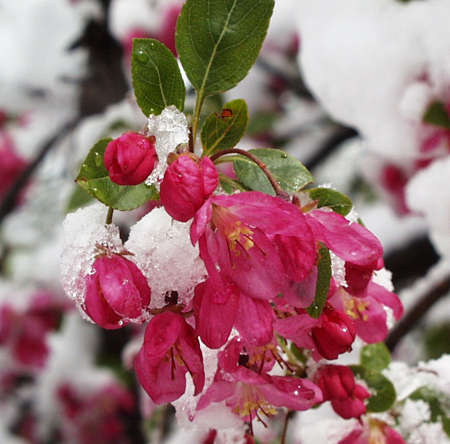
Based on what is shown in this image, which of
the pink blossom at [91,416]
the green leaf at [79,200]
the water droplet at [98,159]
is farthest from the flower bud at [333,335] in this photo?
Answer: the pink blossom at [91,416]

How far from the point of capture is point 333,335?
0.48 meters

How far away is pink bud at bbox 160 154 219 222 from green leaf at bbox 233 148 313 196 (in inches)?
4.2

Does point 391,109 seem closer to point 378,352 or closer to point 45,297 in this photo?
point 378,352

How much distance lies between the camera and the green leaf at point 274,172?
1.77 feet

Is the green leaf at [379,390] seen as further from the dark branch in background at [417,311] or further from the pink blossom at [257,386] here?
the dark branch in background at [417,311]

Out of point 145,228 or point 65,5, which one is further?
point 65,5

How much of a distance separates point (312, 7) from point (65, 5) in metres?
1.68

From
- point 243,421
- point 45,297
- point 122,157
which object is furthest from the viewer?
point 45,297

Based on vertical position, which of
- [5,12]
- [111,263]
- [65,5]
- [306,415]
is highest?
[111,263]

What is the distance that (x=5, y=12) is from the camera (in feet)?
9.83

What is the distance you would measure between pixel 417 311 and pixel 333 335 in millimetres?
744

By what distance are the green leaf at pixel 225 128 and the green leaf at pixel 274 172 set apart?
0.08 feet

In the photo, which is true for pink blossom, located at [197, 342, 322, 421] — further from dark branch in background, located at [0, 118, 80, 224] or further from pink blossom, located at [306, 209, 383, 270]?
dark branch in background, located at [0, 118, 80, 224]

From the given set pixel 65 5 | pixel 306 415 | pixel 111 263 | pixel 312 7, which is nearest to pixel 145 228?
pixel 111 263
